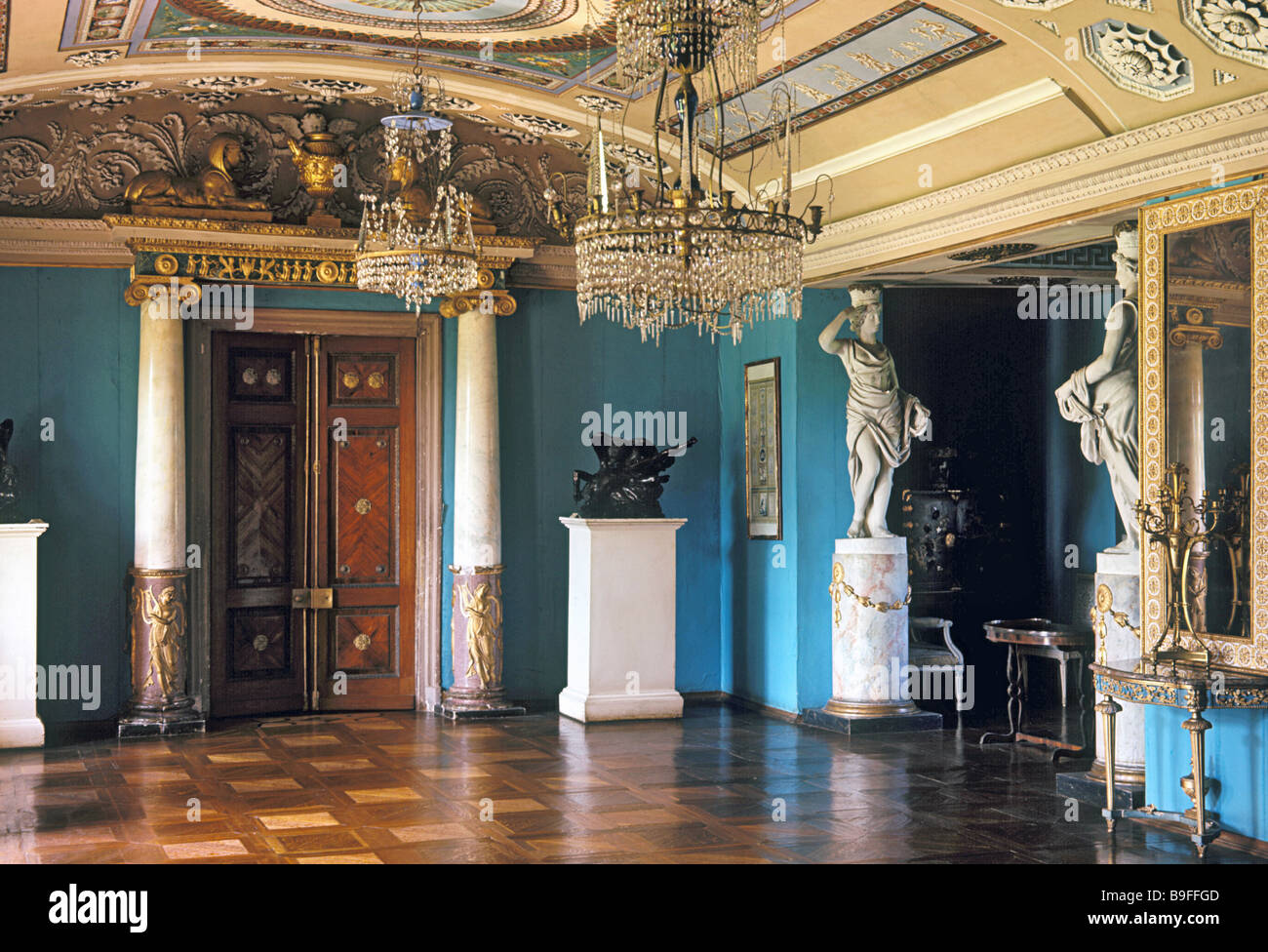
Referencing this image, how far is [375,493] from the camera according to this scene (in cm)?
1055

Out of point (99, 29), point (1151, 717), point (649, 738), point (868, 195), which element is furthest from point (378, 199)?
point (1151, 717)

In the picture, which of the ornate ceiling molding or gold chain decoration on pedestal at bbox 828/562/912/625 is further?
gold chain decoration on pedestal at bbox 828/562/912/625

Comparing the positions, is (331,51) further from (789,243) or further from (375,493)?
(789,243)

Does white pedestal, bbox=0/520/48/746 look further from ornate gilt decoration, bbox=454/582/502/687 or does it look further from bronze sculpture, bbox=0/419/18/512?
ornate gilt decoration, bbox=454/582/502/687

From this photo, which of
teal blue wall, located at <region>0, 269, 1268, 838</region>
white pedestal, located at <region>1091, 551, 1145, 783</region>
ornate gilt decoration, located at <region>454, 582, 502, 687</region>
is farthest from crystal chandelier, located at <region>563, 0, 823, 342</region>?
ornate gilt decoration, located at <region>454, 582, 502, 687</region>

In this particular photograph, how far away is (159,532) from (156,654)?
2.70ft

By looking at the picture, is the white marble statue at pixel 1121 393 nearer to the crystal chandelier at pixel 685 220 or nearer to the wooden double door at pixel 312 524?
the crystal chandelier at pixel 685 220

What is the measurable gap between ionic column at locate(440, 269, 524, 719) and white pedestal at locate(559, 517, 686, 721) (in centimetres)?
56

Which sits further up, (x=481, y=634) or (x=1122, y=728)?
(x=481, y=634)

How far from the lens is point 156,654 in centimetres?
952

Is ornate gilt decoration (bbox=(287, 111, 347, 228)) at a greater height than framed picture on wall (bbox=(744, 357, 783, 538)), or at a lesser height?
greater

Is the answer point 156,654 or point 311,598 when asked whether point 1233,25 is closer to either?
point 311,598

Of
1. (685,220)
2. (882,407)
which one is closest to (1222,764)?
(685,220)

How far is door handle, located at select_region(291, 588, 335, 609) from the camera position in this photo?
1035cm
